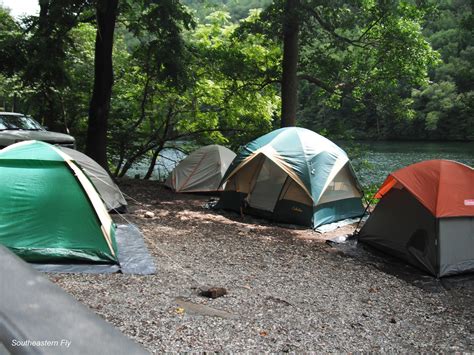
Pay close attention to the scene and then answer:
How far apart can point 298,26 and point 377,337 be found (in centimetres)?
1019

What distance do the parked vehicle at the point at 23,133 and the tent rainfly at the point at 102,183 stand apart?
327 cm

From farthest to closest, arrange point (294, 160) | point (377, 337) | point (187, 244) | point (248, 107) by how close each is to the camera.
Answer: point (248, 107), point (294, 160), point (187, 244), point (377, 337)

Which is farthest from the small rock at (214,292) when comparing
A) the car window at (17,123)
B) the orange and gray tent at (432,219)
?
the car window at (17,123)

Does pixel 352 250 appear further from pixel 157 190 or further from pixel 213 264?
pixel 157 190

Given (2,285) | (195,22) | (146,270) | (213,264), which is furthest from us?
(195,22)

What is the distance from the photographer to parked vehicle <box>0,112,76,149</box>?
37.1 feet

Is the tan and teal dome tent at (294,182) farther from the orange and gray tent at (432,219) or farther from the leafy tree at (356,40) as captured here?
the leafy tree at (356,40)

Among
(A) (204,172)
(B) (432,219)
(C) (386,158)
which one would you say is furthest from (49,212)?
(C) (386,158)

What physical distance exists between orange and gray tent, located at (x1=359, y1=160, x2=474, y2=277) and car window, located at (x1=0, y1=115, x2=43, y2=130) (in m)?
9.66

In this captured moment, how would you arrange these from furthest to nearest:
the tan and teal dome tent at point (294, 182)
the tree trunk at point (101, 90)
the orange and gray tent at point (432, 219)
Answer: the tree trunk at point (101, 90) → the tan and teal dome tent at point (294, 182) → the orange and gray tent at point (432, 219)

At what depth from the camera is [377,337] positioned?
14.2 ft

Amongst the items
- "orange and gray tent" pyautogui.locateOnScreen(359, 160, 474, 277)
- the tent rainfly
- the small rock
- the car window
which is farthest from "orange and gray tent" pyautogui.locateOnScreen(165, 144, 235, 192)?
the small rock

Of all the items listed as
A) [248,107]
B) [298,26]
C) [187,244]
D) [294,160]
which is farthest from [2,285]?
[248,107]

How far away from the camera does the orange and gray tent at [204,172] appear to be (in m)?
12.5
